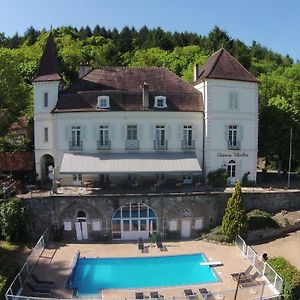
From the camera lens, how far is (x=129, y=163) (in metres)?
36.7

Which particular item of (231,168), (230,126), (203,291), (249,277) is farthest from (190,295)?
(230,126)

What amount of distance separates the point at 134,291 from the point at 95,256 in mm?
6740

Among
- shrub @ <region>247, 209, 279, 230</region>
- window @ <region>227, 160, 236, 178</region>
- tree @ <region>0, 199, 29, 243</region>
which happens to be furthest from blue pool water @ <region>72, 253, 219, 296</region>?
window @ <region>227, 160, 236, 178</region>

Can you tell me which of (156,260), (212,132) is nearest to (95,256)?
(156,260)

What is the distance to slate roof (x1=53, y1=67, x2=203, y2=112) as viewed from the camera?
3862 cm

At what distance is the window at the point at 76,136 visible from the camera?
126ft

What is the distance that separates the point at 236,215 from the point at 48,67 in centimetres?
2407

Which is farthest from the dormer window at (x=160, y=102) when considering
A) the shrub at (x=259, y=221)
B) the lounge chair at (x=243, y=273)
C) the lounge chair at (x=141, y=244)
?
the lounge chair at (x=243, y=273)

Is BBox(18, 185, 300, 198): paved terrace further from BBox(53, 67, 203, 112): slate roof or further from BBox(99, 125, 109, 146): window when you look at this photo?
BBox(53, 67, 203, 112): slate roof

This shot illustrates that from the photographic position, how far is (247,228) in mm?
33031

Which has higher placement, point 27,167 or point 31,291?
point 27,167

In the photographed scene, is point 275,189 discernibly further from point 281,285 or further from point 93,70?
point 93,70

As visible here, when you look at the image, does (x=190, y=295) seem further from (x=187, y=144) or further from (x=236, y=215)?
(x=187, y=144)

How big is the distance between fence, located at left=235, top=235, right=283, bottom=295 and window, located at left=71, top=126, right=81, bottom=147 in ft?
58.0
